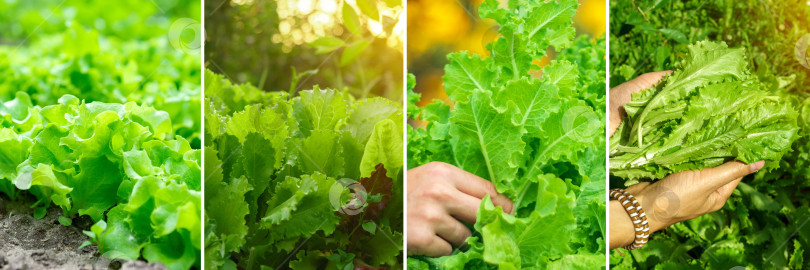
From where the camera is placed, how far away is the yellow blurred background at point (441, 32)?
2.23 feet

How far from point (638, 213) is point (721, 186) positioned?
8.6 inches

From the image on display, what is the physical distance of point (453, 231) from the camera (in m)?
0.72

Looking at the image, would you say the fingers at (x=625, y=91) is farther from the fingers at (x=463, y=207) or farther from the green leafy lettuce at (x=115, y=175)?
the green leafy lettuce at (x=115, y=175)

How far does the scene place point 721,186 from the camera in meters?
1.06

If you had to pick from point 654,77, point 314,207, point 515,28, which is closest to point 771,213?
point 654,77

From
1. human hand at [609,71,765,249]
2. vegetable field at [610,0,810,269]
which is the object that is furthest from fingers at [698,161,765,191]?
vegetable field at [610,0,810,269]

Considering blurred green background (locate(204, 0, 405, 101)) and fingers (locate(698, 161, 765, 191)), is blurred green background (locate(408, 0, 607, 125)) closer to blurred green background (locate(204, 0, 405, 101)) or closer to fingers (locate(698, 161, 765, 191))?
blurred green background (locate(204, 0, 405, 101))

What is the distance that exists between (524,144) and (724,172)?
480 millimetres
